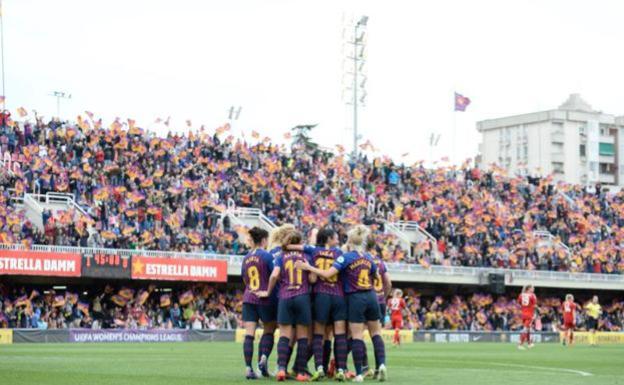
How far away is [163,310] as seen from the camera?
48938 mm

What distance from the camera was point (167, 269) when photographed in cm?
4759

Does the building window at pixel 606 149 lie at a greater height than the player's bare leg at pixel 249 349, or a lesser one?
greater

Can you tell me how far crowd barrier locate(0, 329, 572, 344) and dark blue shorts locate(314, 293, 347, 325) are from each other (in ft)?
74.0

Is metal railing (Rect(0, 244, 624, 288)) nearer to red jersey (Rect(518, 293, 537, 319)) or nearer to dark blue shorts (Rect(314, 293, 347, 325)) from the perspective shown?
red jersey (Rect(518, 293, 537, 319))

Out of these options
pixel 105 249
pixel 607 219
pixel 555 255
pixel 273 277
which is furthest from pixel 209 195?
pixel 273 277

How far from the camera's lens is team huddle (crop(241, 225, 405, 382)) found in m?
17.2

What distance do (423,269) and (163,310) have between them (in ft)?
42.6

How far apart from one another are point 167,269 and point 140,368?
27326mm

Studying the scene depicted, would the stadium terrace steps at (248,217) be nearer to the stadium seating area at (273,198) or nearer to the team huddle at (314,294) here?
the stadium seating area at (273,198)

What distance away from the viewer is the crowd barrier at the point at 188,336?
128ft

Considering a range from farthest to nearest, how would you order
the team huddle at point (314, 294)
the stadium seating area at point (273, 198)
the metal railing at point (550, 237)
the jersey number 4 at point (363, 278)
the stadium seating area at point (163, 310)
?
the metal railing at point (550, 237) → the stadium seating area at point (273, 198) → the stadium seating area at point (163, 310) → the jersey number 4 at point (363, 278) → the team huddle at point (314, 294)

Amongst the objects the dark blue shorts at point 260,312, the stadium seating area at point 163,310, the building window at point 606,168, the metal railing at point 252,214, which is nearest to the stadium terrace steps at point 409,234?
the stadium seating area at point 163,310

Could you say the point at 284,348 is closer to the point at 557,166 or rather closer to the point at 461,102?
the point at 461,102

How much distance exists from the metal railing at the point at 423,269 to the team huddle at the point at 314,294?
90.3 feet
